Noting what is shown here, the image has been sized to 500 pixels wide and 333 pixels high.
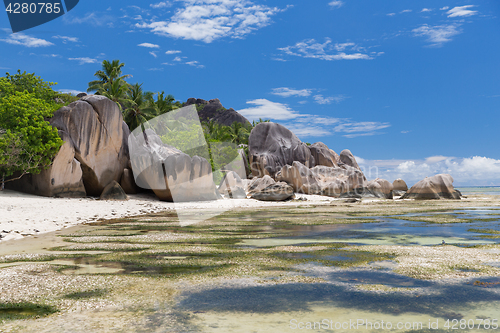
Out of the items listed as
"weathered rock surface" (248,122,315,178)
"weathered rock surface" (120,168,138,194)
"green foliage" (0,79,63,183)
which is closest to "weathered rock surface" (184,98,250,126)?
"weathered rock surface" (248,122,315,178)

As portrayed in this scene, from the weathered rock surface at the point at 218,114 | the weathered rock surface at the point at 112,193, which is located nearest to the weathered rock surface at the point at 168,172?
the weathered rock surface at the point at 112,193

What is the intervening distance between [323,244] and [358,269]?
2.29 m

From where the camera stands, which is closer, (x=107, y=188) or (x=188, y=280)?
(x=188, y=280)

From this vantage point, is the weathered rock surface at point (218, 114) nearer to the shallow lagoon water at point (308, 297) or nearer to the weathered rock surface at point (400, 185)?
the weathered rock surface at point (400, 185)

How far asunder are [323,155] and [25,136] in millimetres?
40940

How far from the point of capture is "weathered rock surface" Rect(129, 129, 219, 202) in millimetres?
23602

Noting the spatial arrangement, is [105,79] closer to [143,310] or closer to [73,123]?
[73,123]

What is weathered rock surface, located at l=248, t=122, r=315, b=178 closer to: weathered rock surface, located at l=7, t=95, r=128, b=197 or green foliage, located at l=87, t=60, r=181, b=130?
green foliage, located at l=87, t=60, r=181, b=130

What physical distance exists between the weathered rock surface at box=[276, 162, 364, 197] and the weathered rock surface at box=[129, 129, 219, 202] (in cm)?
1259

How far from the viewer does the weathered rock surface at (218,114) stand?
285 feet

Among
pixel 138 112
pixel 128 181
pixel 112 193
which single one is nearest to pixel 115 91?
pixel 138 112

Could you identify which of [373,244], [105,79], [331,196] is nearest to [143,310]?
[373,244]

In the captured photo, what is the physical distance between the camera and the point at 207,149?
36531mm

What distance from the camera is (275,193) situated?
Result: 89.0 feet
